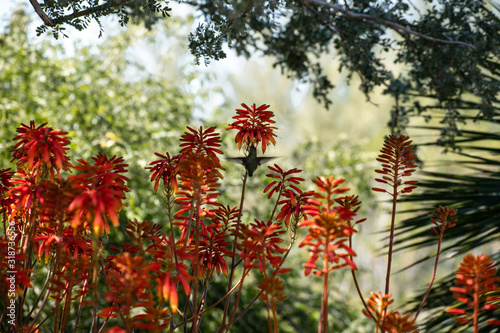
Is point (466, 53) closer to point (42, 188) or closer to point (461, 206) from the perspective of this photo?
point (461, 206)

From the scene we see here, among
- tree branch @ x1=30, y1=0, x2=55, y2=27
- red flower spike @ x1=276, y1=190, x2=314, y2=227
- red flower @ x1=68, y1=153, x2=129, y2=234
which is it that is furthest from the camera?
tree branch @ x1=30, y1=0, x2=55, y2=27

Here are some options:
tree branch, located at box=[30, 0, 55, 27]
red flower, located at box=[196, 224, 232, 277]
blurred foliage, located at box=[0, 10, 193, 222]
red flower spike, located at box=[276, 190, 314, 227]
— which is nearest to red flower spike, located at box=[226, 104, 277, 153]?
red flower spike, located at box=[276, 190, 314, 227]

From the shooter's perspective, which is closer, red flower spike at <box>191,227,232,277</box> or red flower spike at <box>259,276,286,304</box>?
red flower spike at <box>259,276,286,304</box>

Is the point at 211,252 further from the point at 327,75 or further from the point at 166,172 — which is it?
the point at 327,75

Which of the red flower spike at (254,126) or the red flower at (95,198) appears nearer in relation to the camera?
the red flower at (95,198)

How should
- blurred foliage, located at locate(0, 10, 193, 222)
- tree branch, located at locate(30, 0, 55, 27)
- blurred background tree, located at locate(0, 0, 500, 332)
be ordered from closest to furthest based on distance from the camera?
tree branch, located at locate(30, 0, 55, 27)
blurred background tree, located at locate(0, 0, 500, 332)
blurred foliage, located at locate(0, 10, 193, 222)

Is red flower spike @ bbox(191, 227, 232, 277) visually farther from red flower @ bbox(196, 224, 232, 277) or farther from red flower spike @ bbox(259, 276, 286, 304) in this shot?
red flower spike @ bbox(259, 276, 286, 304)

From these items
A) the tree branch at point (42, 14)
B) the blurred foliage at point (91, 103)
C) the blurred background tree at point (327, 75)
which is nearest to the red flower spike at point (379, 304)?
the blurred background tree at point (327, 75)

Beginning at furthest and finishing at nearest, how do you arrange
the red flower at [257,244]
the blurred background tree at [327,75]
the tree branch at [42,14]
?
the blurred background tree at [327,75] → the tree branch at [42,14] → the red flower at [257,244]

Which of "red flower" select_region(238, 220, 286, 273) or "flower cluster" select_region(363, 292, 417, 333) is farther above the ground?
"red flower" select_region(238, 220, 286, 273)

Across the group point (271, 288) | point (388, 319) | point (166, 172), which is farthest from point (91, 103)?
point (388, 319)

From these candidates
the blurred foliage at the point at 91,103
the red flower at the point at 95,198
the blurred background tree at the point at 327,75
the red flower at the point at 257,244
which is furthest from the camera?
the blurred foliage at the point at 91,103

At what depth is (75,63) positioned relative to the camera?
146 inches

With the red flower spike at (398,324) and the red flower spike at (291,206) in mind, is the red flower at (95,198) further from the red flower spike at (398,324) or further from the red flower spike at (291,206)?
the red flower spike at (398,324)
